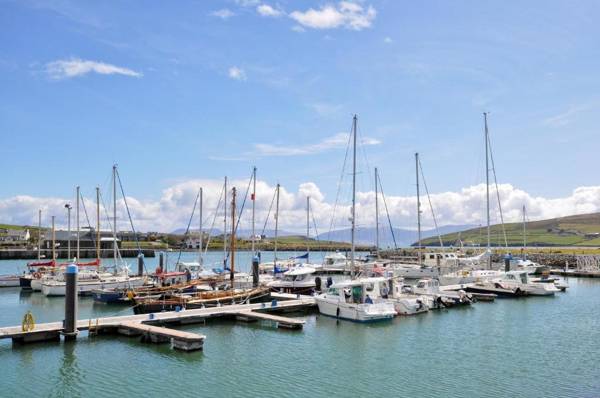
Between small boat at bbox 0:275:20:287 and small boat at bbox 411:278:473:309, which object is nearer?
small boat at bbox 411:278:473:309

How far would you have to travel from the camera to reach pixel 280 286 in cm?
5109

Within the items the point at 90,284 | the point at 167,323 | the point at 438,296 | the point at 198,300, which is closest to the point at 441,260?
the point at 438,296

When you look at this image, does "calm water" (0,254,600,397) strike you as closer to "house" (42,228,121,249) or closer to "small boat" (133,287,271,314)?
"small boat" (133,287,271,314)

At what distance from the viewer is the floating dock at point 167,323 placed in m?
28.8

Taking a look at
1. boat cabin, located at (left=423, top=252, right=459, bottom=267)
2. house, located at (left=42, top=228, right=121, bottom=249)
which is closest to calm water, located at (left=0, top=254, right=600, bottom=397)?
boat cabin, located at (left=423, top=252, right=459, bottom=267)

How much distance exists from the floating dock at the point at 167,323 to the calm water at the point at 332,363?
63 cm

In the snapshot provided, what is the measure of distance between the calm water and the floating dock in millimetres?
628

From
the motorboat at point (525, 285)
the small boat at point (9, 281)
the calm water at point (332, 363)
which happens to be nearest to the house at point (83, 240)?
the small boat at point (9, 281)

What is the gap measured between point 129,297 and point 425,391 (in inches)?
1271

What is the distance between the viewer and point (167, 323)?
115ft

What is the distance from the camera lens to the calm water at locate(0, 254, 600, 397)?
22.8 m

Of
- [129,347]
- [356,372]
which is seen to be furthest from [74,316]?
[356,372]

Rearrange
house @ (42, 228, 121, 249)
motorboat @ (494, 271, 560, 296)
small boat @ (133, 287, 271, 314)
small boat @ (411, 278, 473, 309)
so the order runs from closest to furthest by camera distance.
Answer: small boat @ (133, 287, 271, 314) → small boat @ (411, 278, 473, 309) → motorboat @ (494, 271, 560, 296) → house @ (42, 228, 121, 249)

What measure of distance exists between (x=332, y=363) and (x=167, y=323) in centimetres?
1292
